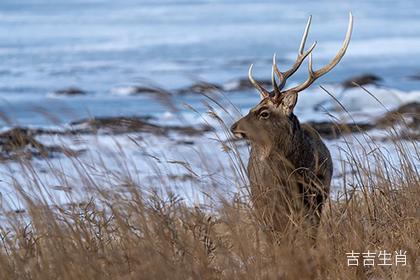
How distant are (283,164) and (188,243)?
1358 mm

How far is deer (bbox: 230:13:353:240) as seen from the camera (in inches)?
219

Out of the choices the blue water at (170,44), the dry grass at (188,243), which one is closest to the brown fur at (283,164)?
the dry grass at (188,243)

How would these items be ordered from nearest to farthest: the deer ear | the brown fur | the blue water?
1. the brown fur
2. the deer ear
3. the blue water

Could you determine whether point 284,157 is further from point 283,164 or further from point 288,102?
point 288,102

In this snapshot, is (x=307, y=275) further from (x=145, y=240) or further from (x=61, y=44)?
(x=61, y=44)

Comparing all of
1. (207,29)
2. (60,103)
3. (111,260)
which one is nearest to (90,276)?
(111,260)

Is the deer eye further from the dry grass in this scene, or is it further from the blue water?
the blue water

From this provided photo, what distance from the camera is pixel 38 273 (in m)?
4.61

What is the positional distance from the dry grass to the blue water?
34.6 feet

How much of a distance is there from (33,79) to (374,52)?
28.4ft

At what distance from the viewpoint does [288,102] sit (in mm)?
6316

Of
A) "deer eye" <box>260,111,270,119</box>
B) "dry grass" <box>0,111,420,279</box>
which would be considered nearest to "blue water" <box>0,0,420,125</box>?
"deer eye" <box>260,111,270,119</box>

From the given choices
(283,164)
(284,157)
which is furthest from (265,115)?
(283,164)

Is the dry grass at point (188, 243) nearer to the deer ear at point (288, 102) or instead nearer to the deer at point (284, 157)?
the deer at point (284, 157)
